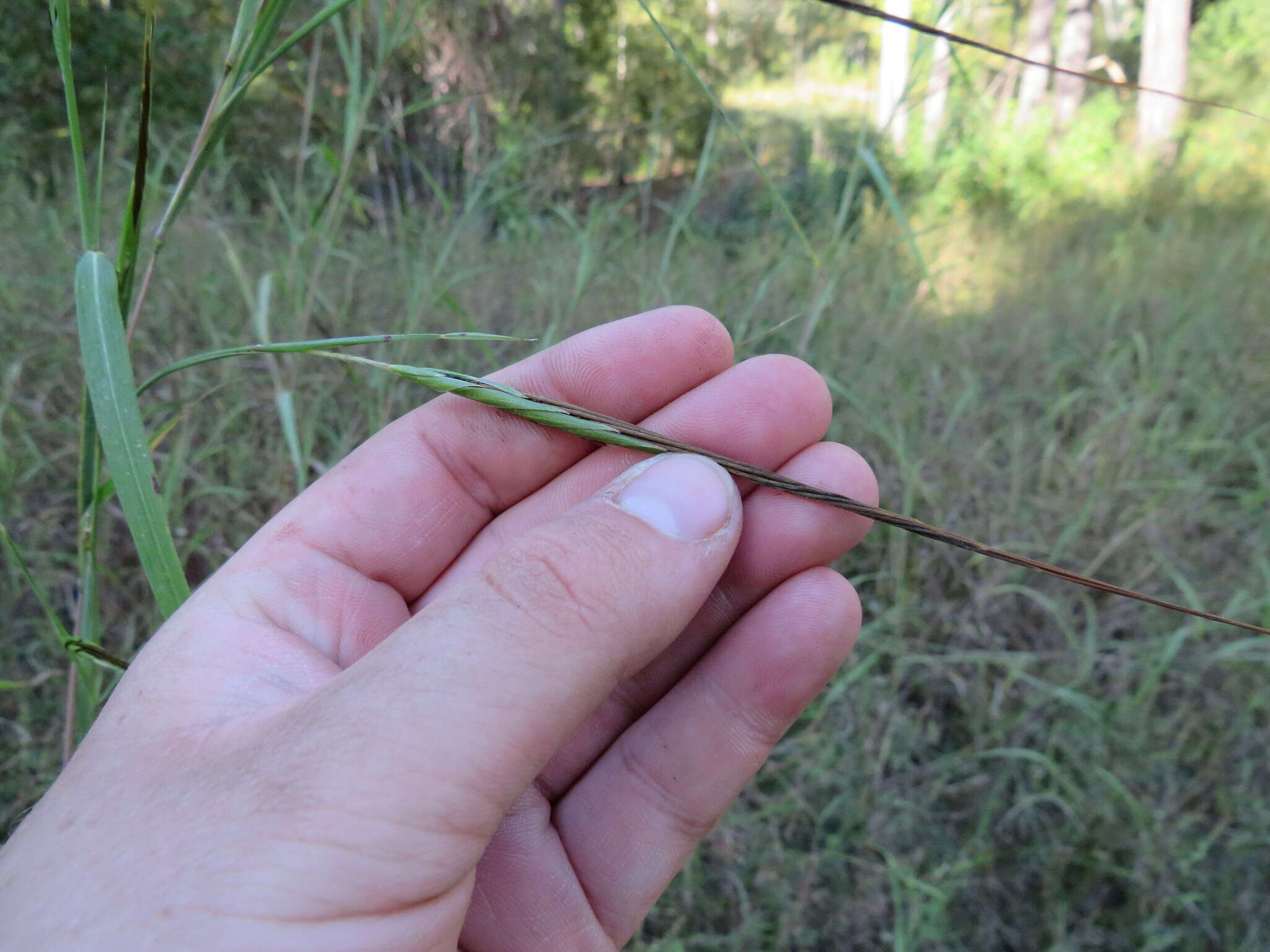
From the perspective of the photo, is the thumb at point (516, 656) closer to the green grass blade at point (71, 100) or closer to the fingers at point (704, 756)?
the fingers at point (704, 756)

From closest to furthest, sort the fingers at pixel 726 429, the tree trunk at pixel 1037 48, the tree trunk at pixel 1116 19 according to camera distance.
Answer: the fingers at pixel 726 429, the tree trunk at pixel 1037 48, the tree trunk at pixel 1116 19

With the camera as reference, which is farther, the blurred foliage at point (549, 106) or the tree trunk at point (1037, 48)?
the tree trunk at point (1037, 48)

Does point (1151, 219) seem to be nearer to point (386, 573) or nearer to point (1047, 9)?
point (386, 573)

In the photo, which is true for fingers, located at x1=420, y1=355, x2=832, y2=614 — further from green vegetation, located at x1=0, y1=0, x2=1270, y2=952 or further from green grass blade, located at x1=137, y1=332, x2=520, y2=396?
green grass blade, located at x1=137, y1=332, x2=520, y2=396

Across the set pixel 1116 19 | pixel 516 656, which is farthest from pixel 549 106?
pixel 1116 19

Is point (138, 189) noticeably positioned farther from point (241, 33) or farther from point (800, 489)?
point (800, 489)

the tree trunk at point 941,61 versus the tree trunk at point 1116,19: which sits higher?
the tree trunk at point 1116,19

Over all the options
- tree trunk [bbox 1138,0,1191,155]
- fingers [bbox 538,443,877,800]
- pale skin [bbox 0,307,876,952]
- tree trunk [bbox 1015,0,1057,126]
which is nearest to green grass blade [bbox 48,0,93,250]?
pale skin [bbox 0,307,876,952]

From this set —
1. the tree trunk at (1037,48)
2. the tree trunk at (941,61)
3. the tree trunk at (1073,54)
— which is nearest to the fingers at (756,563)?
the tree trunk at (941,61)

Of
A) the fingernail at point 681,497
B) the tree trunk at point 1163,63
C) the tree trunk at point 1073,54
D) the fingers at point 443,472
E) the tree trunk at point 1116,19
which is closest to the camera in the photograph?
the fingernail at point 681,497
